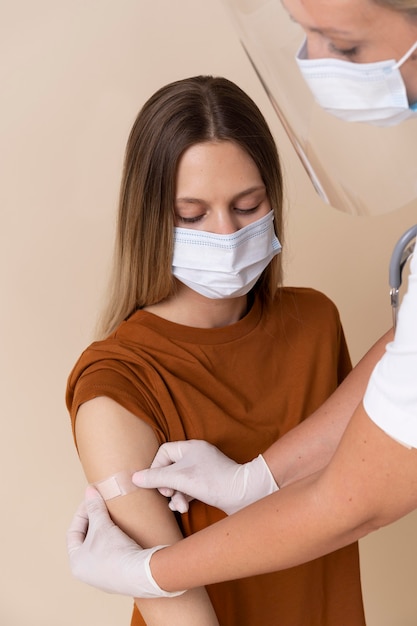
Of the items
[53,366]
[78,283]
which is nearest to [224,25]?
[78,283]

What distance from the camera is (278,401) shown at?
184cm

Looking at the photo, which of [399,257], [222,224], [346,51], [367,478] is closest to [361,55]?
[346,51]

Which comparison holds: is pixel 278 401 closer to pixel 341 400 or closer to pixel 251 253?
pixel 341 400

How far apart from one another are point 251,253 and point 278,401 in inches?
11.5

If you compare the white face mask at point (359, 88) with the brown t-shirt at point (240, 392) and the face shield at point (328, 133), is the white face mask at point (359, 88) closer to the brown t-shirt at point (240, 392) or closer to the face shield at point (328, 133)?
the face shield at point (328, 133)

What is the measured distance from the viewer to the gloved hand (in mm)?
1627

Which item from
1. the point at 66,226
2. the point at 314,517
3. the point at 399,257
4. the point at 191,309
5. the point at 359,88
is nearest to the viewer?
the point at 359,88

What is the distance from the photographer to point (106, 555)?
1525 millimetres

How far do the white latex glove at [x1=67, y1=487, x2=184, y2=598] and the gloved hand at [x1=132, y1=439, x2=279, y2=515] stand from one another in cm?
11

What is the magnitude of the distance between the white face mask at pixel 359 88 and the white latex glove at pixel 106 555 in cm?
72

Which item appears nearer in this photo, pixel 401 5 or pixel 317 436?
pixel 401 5

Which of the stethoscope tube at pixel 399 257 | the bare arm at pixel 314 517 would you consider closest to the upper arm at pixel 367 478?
the bare arm at pixel 314 517

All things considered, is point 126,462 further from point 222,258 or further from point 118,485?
point 222,258

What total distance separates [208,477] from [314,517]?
458 mm
